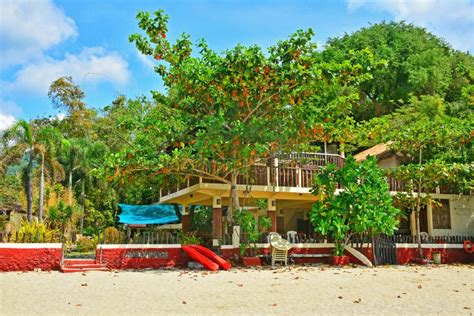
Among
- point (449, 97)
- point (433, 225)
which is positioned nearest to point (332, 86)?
point (433, 225)

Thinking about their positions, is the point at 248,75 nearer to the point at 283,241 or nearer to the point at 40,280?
the point at 283,241

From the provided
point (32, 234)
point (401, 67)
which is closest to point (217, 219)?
point (32, 234)

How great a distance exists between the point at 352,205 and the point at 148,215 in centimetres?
1391

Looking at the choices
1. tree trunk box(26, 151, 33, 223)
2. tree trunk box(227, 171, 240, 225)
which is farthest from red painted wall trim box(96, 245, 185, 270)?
tree trunk box(26, 151, 33, 223)

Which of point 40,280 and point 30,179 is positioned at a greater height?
point 30,179

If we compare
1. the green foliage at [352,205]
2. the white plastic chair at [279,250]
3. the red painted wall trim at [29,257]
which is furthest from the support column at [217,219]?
the red painted wall trim at [29,257]

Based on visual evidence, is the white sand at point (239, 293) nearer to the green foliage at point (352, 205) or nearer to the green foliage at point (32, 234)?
the green foliage at point (32, 234)

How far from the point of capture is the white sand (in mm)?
8461

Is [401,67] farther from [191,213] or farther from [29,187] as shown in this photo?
[29,187]

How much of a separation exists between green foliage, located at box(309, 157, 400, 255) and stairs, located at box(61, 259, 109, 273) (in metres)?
7.11

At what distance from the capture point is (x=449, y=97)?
35.9 meters

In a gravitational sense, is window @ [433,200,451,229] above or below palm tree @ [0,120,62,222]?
below

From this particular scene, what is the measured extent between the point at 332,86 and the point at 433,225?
10.5m

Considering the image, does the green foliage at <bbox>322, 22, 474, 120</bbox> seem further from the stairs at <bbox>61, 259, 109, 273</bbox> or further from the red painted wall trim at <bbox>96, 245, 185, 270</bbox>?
the stairs at <bbox>61, 259, 109, 273</bbox>
